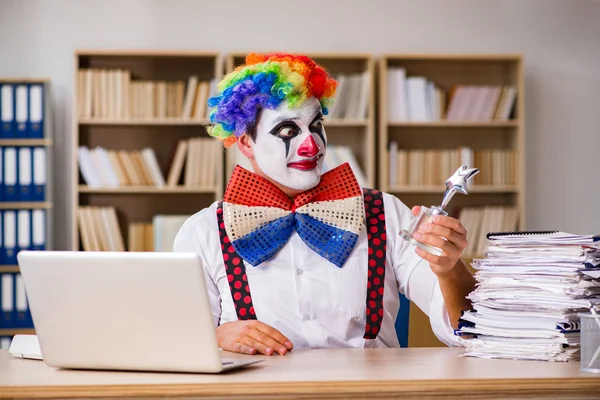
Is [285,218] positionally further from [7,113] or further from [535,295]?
[7,113]

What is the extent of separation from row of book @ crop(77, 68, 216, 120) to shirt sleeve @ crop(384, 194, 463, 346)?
8.92ft

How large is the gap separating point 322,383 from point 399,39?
3.98 metres

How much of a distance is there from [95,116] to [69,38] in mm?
529

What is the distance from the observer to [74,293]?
140cm

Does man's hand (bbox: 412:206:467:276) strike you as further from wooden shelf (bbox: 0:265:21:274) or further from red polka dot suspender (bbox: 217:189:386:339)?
wooden shelf (bbox: 0:265:21:274)

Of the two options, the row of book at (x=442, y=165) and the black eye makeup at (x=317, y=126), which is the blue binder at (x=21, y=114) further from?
the black eye makeup at (x=317, y=126)

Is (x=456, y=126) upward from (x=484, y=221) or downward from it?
upward

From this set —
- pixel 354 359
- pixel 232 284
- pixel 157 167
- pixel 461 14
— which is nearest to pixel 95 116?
pixel 157 167

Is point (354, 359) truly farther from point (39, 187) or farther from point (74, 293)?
point (39, 187)

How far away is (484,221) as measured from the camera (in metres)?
4.89

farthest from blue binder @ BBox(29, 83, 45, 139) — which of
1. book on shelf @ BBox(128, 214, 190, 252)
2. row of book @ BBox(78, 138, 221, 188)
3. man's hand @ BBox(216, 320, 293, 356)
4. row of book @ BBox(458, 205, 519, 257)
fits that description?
man's hand @ BBox(216, 320, 293, 356)

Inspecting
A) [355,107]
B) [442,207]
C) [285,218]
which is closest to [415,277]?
[285,218]

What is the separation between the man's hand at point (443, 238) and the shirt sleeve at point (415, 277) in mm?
196

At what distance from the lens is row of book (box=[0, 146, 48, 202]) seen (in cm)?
461
